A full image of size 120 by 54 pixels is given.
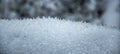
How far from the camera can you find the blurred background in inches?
84.3

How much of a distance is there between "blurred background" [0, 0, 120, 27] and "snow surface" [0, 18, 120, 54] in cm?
106

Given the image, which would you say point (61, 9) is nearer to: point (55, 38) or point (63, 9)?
point (63, 9)

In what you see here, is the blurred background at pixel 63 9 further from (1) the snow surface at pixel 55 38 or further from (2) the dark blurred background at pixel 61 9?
(1) the snow surface at pixel 55 38

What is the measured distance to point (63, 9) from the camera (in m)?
2.22

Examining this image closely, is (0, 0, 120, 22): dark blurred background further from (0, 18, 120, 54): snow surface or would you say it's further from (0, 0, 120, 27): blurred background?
(0, 18, 120, 54): snow surface

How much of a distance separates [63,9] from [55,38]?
132cm

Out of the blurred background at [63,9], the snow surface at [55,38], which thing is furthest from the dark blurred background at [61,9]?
the snow surface at [55,38]

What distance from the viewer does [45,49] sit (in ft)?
2.82

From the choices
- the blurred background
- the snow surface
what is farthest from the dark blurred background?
the snow surface

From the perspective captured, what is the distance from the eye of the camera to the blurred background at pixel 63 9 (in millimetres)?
2141

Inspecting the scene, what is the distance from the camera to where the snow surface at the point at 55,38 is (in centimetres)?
86

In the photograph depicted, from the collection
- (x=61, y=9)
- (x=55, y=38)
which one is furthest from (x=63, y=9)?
(x=55, y=38)

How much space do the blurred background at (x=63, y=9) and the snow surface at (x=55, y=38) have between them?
106cm

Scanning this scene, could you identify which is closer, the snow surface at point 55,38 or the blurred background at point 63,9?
the snow surface at point 55,38
